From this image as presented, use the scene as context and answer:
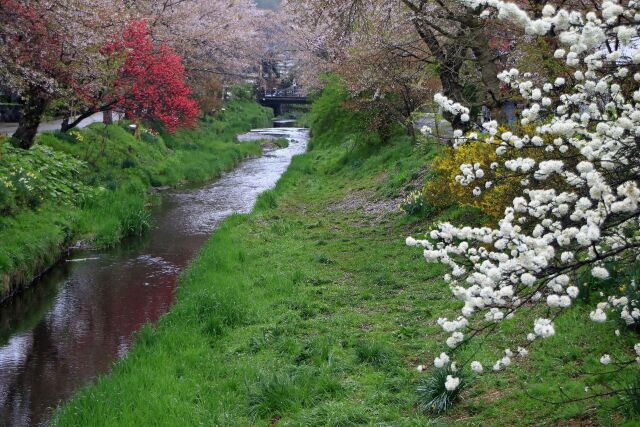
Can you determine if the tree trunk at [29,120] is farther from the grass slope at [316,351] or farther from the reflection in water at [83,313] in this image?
the grass slope at [316,351]

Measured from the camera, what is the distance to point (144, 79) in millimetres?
20641

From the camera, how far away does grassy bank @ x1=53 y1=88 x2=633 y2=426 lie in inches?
243

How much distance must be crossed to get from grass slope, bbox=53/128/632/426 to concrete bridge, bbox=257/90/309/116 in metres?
45.1

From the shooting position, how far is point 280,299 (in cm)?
1015

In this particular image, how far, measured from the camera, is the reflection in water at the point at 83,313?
8406 mm

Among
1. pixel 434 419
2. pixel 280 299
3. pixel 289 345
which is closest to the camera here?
pixel 434 419

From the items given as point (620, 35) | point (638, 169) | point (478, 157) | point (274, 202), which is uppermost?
point (620, 35)

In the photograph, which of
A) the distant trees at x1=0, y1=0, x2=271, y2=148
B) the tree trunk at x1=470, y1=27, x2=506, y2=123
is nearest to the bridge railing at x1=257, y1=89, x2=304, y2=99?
the distant trees at x1=0, y1=0, x2=271, y2=148

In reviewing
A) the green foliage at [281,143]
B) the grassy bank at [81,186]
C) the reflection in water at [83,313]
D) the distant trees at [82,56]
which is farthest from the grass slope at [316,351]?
the green foliage at [281,143]

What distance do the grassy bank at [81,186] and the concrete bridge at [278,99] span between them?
30115mm

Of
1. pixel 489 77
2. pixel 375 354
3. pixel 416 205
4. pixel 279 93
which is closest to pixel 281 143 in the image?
pixel 416 205

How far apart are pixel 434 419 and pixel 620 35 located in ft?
11.5

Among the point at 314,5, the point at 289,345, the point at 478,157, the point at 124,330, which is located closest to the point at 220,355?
the point at 289,345

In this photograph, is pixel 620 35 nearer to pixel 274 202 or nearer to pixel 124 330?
pixel 124 330
